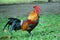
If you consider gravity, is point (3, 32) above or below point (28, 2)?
above

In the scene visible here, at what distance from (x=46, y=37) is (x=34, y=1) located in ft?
43.6

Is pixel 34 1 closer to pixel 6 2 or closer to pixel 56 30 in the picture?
pixel 6 2

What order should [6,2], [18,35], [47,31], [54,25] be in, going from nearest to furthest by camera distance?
[18,35]
[47,31]
[54,25]
[6,2]

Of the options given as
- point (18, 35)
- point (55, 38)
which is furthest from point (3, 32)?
point (55, 38)

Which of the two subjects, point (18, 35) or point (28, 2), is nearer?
point (18, 35)

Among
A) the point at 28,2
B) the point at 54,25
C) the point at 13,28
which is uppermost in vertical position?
the point at 13,28

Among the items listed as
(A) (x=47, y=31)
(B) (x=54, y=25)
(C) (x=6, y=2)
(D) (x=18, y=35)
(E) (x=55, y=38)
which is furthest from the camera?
(C) (x=6, y=2)

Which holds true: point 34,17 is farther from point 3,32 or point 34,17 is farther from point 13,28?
point 3,32

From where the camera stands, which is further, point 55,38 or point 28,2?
point 28,2

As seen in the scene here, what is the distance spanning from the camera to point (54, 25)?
32.2 ft

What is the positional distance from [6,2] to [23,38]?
42.9ft

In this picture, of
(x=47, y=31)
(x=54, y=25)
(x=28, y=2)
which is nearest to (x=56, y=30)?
(x=47, y=31)

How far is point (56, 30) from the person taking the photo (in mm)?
8703

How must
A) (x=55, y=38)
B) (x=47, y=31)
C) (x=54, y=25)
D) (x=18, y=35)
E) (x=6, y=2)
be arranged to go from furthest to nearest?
(x=6, y=2), (x=54, y=25), (x=47, y=31), (x=18, y=35), (x=55, y=38)
